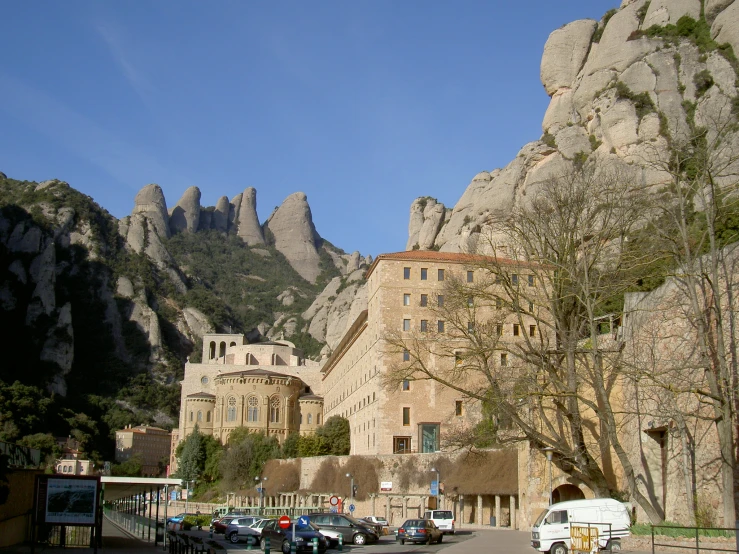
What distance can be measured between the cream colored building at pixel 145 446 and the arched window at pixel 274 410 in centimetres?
2303

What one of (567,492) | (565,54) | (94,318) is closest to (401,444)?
(567,492)

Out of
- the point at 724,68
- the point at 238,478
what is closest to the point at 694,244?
the point at 724,68

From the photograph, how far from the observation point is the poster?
22.1m

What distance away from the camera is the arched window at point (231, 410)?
317 feet

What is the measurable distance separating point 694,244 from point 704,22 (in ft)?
208

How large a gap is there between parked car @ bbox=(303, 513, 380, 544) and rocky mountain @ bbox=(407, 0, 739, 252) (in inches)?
1655

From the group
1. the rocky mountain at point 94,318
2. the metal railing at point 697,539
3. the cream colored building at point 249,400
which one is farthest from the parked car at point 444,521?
the rocky mountain at point 94,318

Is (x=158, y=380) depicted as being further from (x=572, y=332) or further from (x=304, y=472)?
(x=572, y=332)

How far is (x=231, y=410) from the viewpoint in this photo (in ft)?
319

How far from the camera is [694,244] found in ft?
117

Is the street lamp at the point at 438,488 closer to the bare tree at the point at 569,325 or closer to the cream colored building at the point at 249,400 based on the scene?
the bare tree at the point at 569,325

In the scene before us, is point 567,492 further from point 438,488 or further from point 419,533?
point 438,488

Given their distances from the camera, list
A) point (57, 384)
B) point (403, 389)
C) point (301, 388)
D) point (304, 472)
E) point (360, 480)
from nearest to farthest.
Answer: point (360, 480) < point (403, 389) < point (304, 472) < point (301, 388) < point (57, 384)

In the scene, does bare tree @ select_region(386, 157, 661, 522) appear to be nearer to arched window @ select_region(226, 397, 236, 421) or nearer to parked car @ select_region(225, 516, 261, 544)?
parked car @ select_region(225, 516, 261, 544)
